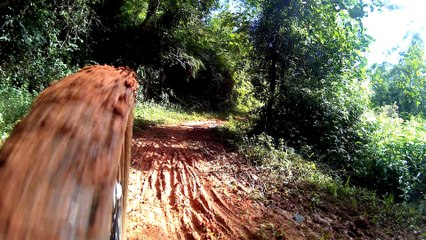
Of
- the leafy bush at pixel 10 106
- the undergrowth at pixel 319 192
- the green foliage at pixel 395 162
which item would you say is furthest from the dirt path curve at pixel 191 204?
the green foliage at pixel 395 162

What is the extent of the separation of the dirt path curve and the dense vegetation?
2453mm

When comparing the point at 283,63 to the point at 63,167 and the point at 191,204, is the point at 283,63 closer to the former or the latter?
the point at 191,204

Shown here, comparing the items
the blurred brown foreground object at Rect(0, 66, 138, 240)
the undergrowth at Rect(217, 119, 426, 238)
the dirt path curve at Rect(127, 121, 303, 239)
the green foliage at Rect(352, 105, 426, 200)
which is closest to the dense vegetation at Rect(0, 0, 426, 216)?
the green foliage at Rect(352, 105, 426, 200)

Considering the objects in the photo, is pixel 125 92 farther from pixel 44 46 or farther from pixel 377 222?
pixel 44 46

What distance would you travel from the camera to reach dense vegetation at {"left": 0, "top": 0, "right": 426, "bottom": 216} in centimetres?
789

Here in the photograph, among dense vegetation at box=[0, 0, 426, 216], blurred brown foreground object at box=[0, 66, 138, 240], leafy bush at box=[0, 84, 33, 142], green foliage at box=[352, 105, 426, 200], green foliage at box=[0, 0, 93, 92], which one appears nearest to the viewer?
blurred brown foreground object at box=[0, 66, 138, 240]

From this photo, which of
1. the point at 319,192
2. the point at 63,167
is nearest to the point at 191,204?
the point at 319,192

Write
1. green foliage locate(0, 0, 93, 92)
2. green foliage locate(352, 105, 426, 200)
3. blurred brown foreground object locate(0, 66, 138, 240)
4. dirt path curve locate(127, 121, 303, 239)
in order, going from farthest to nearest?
green foliage locate(0, 0, 93, 92)
green foliage locate(352, 105, 426, 200)
dirt path curve locate(127, 121, 303, 239)
blurred brown foreground object locate(0, 66, 138, 240)

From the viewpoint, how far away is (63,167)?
1.73 ft

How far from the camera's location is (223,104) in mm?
19438

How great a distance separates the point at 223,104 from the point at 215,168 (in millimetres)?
13260

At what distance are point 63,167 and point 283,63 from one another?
9.94 meters

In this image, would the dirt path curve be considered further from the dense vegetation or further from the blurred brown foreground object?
the blurred brown foreground object

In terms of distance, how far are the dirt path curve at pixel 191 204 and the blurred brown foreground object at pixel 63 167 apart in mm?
3195
